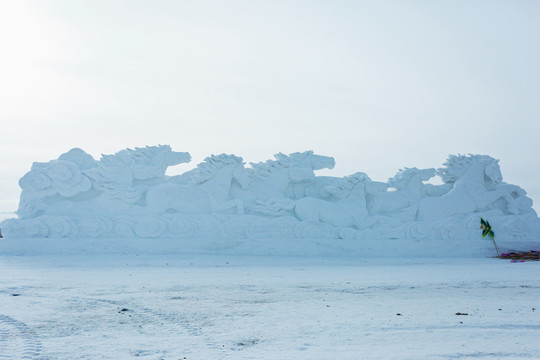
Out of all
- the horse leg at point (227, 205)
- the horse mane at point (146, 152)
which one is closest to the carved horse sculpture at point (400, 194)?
the horse leg at point (227, 205)

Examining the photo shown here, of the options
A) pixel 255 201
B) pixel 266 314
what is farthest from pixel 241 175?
pixel 266 314

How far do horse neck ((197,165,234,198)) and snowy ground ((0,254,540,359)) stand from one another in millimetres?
3259

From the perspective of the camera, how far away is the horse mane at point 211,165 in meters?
10.7

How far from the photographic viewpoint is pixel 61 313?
430cm

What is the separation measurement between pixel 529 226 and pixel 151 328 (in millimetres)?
9979

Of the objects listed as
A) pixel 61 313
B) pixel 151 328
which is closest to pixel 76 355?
pixel 151 328

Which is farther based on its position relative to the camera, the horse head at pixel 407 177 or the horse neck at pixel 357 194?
the horse head at pixel 407 177

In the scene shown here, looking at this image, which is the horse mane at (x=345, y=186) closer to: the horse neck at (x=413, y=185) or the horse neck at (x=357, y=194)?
the horse neck at (x=357, y=194)

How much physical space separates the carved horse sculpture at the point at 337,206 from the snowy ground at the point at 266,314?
3.12 m

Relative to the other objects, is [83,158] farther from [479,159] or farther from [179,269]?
[479,159]

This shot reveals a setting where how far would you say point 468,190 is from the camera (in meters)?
11.5

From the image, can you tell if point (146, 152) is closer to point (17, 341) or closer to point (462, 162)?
point (462, 162)

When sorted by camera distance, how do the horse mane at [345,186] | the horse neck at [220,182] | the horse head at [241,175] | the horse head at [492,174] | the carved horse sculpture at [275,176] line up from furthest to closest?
the horse head at [492,174] → the horse mane at [345,186] → the carved horse sculpture at [275,176] → the horse head at [241,175] → the horse neck at [220,182]

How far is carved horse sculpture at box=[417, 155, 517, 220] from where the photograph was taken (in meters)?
11.4
